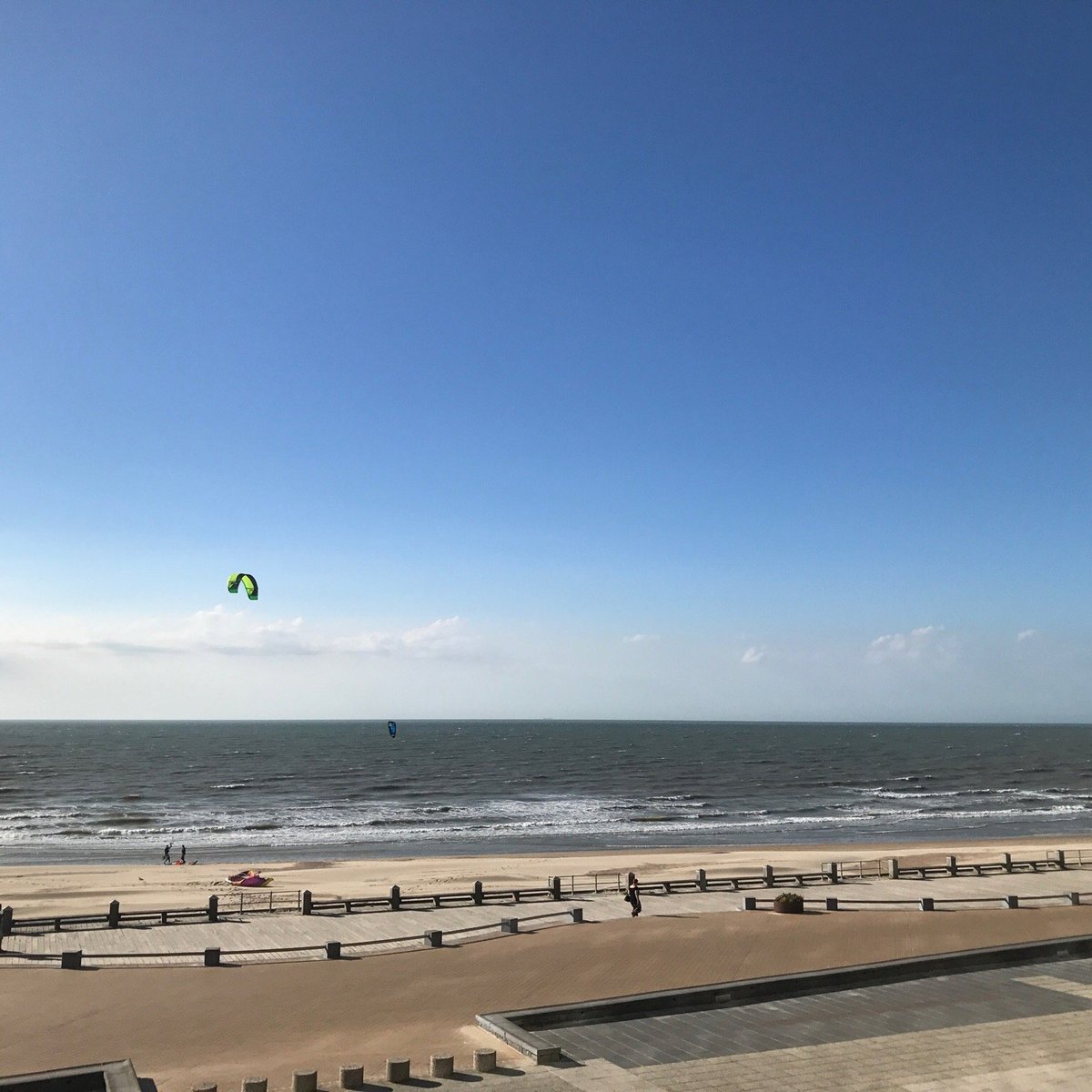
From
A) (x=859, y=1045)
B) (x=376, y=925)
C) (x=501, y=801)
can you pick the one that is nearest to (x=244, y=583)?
(x=376, y=925)

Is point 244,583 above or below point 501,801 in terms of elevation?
above

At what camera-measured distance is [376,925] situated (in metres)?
25.8

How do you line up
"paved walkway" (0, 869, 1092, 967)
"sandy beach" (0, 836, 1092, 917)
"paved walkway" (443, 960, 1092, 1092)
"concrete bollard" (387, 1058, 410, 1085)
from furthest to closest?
"sandy beach" (0, 836, 1092, 917) < "paved walkway" (0, 869, 1092, 967) < "concrete bollard" (387, 1058, 410, 1085) < "paved walkway" (443, 960, 1092, 1092)

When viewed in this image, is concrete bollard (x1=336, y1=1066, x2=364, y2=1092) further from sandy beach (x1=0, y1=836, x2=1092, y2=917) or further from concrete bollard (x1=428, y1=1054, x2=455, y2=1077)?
sandy beach (x1=0, y1=836, x2=1092, y2=917)

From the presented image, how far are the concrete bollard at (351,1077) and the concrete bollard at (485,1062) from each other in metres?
1.64

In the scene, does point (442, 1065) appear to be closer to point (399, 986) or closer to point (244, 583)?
point (399, 986)

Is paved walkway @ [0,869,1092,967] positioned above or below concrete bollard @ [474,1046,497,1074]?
below

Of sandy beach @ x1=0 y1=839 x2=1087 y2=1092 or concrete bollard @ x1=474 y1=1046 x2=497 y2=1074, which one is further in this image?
sandy beach @ x1=0 y1=839 x2=1087 y2=1092

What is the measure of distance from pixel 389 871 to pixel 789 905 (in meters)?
23.3

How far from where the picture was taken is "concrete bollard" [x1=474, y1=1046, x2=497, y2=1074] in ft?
42.7

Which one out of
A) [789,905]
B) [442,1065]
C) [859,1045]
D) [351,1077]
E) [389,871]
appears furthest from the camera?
[389,871]

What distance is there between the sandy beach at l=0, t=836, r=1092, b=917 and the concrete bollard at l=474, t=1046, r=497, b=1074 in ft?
76.6

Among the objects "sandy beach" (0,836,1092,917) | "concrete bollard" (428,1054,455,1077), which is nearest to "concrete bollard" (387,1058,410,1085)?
"concrete bollard" (428,1054,455,1077)

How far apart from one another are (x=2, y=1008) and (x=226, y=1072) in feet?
22.0
